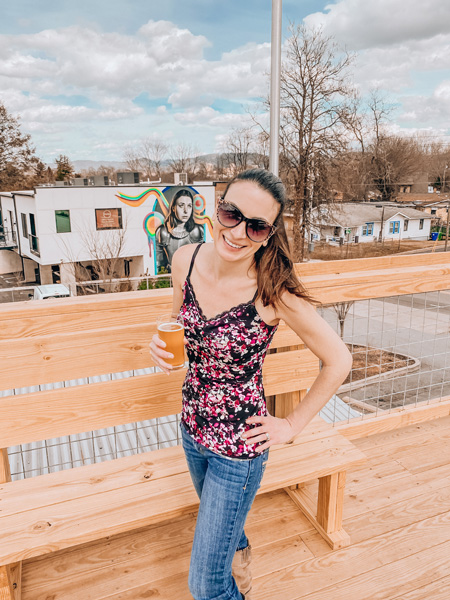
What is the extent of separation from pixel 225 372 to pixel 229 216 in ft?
1.62

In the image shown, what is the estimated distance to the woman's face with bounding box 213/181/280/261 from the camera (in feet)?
4.57

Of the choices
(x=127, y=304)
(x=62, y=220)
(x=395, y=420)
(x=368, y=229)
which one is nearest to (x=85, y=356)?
(x=127, y=304)

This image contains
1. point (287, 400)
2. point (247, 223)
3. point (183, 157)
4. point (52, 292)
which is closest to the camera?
point (247, 223)

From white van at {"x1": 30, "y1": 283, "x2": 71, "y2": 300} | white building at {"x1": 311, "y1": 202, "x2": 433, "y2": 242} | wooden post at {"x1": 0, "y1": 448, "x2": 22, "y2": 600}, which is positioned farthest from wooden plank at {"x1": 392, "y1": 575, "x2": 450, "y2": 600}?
white building at {"x1": 311, "y1": 202, "x2": 433, "y2": 242}

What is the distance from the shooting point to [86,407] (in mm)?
1920

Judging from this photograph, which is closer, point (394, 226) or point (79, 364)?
point (79, 364)

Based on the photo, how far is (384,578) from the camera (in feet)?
6.35

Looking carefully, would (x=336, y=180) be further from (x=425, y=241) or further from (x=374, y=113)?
(x=425, y=241)

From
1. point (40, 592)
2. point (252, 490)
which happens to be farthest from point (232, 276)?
point (40, 592)

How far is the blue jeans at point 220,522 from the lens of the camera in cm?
138

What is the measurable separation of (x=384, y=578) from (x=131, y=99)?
6931 cm

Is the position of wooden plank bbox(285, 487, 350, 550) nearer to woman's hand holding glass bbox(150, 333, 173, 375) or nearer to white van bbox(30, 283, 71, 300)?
woman's hand holding glass bbox(150, 333, 173, 375)

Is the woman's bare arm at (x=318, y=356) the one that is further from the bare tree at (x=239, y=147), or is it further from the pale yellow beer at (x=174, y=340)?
the bare tree at (x=239, y=147)

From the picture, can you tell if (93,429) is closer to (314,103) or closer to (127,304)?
(127,304)
